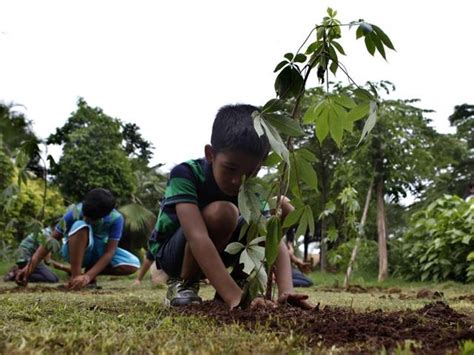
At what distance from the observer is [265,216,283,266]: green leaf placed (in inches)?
60.1

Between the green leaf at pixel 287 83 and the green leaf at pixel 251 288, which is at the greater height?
the green leaf at pixel 287 83

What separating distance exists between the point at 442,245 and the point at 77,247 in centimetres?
473

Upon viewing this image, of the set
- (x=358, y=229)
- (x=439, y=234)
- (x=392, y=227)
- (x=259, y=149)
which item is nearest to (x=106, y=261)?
(x=358, y=229)

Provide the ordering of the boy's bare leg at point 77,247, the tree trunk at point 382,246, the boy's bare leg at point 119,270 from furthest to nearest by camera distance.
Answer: the tree trunk at point 382,246 → the boy's bare leg at point 119,270 → the boy's bare leg at point 77,247

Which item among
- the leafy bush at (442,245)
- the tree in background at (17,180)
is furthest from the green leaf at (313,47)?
the leafy bush at (442,245)

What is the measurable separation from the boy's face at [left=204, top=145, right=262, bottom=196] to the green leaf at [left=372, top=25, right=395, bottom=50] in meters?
0.69

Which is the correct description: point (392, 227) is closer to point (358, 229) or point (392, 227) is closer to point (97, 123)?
point (97, 123)

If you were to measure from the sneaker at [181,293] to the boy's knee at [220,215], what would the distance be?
320 mm

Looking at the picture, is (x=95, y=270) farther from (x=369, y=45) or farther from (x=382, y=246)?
(x=382, y=246)

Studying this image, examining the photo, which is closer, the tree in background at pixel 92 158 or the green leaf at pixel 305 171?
the green leaf at pixel 305 171

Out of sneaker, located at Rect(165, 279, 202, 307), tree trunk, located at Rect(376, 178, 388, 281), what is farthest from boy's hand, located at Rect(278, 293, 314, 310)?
tree trunk, located at Rect(376, 178, 388, 281)

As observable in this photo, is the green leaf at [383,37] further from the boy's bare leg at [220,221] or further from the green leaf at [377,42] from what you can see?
the boy's bare leg at [220,221]

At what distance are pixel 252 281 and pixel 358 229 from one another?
4576mm

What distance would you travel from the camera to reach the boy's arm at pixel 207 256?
2002 mm
